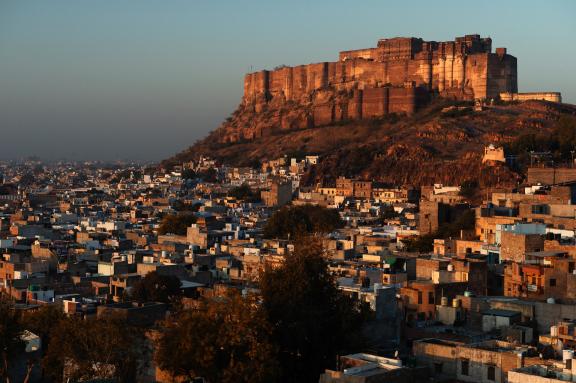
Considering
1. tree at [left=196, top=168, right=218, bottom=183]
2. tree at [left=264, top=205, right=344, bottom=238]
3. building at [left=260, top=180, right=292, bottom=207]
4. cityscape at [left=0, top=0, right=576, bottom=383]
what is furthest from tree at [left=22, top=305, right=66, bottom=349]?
tree at [left=196, top=168, right=218, bottom=183]

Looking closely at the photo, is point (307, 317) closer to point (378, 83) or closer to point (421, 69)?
point (421, 69)

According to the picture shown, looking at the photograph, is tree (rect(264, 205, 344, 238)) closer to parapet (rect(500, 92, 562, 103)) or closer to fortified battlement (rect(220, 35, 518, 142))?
parapet (rect(500, 92, 562, 103))

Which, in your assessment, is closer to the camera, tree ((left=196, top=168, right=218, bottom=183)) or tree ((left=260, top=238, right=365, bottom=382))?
tree ((left=260, top=238, right=365, bottom=382))

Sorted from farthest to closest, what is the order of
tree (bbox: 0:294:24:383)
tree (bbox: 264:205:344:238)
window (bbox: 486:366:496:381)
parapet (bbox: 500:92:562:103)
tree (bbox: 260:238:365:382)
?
parapet (bbox: 500:92:562:103) → tree (bbox: 264:205:344:238) → tree (bbox: 0:294:24:383) → tree (bbox: 260:238:365:382) → window (bbox: 486:366:496:381)

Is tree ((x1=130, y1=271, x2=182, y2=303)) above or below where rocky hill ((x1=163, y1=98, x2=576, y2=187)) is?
below

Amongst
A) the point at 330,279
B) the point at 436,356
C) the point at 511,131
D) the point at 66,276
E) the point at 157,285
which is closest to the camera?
the point at 436,356

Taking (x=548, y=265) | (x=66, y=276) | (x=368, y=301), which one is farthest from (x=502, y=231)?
(x=66, y=276)

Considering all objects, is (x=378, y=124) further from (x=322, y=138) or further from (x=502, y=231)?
(x=502, y=231)
